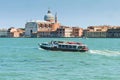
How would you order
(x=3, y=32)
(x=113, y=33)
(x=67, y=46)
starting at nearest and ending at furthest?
(x=67, y=46) < (x=113, y=33) < (x=3, y=32)

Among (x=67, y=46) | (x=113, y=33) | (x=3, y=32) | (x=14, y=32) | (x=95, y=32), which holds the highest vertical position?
(x=3, y=32)

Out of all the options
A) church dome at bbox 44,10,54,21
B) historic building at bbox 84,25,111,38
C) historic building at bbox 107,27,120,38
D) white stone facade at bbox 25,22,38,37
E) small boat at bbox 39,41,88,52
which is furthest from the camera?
church dome at bbox 44,10,54,21

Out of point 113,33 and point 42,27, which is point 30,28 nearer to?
point 42,27

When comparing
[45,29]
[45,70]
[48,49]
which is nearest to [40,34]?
[45,29]

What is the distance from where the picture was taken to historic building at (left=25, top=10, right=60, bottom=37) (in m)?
146

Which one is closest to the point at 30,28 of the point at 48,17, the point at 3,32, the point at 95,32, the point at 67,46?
the point at 48,17

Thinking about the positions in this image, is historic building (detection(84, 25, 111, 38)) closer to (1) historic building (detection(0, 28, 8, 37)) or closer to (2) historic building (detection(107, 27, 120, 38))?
(2) historic building (detection(107, 27, 120, 38))

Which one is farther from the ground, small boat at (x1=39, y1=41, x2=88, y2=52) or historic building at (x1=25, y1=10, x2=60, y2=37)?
historic building at (x1=25, y1=10, x2=60, y2=37)

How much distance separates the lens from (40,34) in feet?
486

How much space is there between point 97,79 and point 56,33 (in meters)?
128

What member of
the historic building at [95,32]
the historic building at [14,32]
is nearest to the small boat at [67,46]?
the historic building at [95,32]

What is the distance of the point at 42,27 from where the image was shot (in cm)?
14762

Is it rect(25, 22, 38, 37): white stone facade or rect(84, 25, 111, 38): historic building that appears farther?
rect(25, 22, 38, 37): white stone facade

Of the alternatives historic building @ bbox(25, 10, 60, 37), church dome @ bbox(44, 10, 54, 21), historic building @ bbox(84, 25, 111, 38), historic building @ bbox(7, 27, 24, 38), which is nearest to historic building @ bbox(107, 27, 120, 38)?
historic building @ bbox(84, 25, 111, 38)
